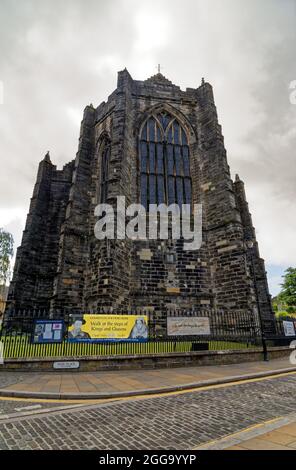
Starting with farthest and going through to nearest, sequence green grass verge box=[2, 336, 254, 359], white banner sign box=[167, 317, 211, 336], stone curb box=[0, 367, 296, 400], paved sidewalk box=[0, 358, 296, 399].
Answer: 1. white banner sign box=[167, 317, 211, 336]
2. green grass verge box=[2, 336, 254, 359]
3. paved sidewalk box=[0, 358, 296, 399]
4. stone curb box=[0, 367, 296, 400]

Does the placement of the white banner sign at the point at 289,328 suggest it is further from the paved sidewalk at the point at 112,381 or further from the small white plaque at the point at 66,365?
the small white plaque at the point at 66,365

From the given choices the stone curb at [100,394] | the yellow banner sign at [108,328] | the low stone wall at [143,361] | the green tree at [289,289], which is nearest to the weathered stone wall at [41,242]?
the yellow banner sign at [108,328]

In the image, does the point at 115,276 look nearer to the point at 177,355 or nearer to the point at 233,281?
the point at 177,355

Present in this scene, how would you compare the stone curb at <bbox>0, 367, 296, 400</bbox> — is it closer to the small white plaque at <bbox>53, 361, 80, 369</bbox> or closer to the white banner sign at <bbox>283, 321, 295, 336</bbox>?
the small white plaque at <bbox>53, 361, 80, 369</bbox>

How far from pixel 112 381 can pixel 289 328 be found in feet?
34.3

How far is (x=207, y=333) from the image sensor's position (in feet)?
33.7

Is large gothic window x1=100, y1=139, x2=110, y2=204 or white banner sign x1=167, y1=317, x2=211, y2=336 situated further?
large gothic window x1=100, y1=139, x2=110, y2=204

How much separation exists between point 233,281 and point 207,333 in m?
4.40

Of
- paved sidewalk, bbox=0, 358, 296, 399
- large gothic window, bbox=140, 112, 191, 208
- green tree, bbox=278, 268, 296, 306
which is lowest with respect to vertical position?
paved sidewalk, bbox=0, 358, 296, 399

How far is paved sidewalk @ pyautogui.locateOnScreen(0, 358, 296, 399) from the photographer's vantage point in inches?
210

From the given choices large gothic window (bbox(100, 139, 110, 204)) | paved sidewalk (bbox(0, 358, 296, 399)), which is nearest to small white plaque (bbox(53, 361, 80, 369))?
paved sidewalk (bbox(0, 358, 296, 399))

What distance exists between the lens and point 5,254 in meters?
26.7

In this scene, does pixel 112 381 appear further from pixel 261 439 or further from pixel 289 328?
pixel 289 328

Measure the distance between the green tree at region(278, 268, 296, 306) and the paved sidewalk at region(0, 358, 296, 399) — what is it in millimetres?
27721
